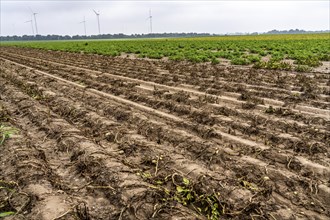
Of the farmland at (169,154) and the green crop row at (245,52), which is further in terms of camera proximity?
the green crop row at (245,52)

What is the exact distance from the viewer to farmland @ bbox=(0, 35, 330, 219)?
152 inches

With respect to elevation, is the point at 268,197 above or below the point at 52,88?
below

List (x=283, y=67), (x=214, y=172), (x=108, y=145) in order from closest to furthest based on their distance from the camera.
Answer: (x=214, y=172), (x=108, y=145), (x=283, y=67)

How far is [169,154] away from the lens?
533cm

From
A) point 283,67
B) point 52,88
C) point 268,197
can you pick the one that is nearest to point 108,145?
point 268,197

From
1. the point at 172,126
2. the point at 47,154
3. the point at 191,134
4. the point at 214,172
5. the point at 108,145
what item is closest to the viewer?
the point at 214,172

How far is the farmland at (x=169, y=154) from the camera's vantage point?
12.6 feet

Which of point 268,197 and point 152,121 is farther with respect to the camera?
point 152,121

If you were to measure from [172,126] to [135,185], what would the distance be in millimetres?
2853

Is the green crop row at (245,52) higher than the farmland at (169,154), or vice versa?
the green crop row at (245,52)

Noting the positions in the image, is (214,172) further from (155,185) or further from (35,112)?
(35,112)

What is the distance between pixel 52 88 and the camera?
1179 centimetres

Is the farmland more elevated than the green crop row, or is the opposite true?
the green crop row

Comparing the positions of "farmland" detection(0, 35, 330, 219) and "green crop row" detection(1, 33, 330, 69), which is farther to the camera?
"green crop row" detection(1, 33, 330, 69)
